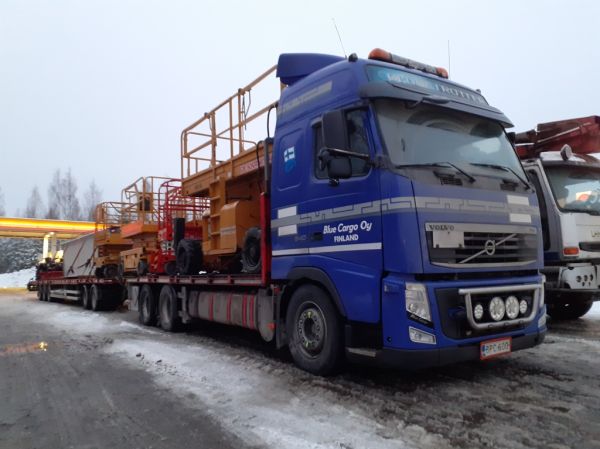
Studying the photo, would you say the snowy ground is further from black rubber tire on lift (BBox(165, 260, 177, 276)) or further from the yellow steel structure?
the yellow steel structure

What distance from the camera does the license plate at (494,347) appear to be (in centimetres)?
446

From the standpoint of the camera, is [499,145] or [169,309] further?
[169,309]

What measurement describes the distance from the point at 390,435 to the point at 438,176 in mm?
2324

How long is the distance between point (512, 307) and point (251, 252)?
3513 millimetres

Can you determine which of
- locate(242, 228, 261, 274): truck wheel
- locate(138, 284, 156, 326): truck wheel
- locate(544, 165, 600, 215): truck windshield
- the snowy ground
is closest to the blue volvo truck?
the snowy ground

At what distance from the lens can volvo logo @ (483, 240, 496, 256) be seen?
15.1 ft

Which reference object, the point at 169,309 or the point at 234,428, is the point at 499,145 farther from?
the point at 169,309

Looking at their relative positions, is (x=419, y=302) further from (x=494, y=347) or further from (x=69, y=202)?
(x=69, y=202)

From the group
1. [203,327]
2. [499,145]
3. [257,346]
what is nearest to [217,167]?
[257,346]

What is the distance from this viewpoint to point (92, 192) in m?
78.6

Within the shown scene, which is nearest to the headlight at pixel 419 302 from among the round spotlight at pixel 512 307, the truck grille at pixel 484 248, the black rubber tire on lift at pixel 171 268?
the truck grille at pixel 484 248

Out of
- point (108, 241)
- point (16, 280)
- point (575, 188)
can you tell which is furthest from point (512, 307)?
point (16, 280)

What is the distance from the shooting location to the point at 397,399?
4.52 m

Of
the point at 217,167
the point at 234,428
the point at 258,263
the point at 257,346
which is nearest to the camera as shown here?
the point at 234,428
